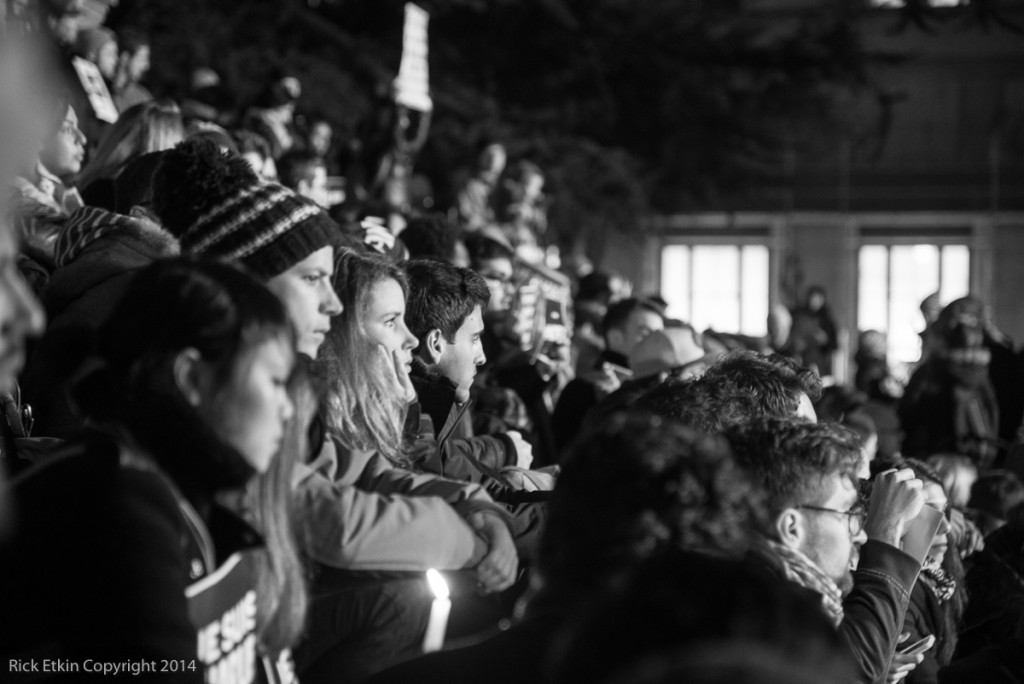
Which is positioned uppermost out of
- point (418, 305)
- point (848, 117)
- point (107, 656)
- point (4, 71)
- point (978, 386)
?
point (848, 117)

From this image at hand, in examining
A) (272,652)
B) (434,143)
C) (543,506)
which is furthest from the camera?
(434,143)

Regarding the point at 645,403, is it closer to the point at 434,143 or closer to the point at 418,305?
the point at 418,305

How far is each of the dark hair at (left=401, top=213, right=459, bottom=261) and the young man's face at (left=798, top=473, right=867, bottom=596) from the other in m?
3.10

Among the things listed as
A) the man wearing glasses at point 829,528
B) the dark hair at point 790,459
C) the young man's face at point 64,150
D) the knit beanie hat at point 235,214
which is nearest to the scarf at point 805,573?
the man wearing glasses at point 829,528

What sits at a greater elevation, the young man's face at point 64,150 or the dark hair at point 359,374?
the young man's face at point 64,150

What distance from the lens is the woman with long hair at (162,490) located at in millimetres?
1923

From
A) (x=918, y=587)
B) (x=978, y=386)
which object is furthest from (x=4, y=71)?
(x=978, y=386)

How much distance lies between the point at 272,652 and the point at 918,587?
2.59 m

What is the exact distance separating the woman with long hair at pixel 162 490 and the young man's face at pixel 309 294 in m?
0.57

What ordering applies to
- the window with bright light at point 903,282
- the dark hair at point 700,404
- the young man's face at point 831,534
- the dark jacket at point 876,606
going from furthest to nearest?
1. the window with bright light at point 903,282
2. the dark hair at point 700,404
3. the dark jacket at point 876,606
4. the young man's face at point 831,534

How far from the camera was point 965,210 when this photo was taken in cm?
2417

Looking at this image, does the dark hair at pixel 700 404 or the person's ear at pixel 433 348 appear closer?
the dark hair at pixel 700 404

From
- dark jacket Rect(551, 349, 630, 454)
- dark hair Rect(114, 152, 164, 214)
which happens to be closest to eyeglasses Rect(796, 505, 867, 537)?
dark hair Rect(114, 152, 164, 214)

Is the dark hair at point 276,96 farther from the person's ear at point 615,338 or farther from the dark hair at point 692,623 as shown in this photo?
the dark hair at point 692,623
